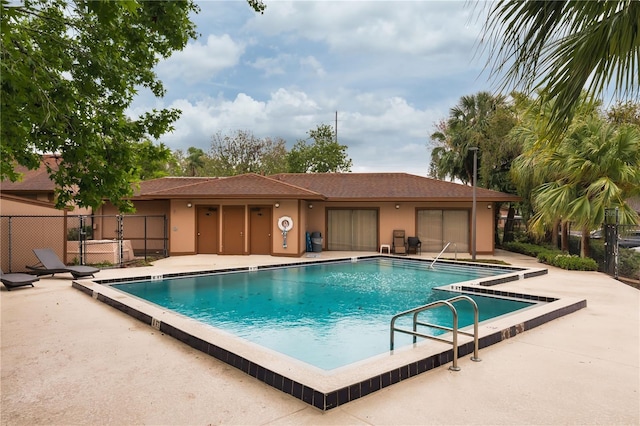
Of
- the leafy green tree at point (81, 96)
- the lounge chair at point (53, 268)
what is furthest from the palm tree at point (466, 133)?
the lounge chair at point (53, 268)

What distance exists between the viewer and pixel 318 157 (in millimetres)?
42781

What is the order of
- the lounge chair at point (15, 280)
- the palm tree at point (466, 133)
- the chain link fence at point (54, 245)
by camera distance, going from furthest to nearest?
the palm tree at point (466, 133), the chain link fence at point (54, 245), the lounge chair at point (15, 280)

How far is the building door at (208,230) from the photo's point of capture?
18750 millimetres

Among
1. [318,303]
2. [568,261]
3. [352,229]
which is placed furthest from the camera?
[352,229]

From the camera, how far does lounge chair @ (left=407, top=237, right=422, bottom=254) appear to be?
762 inches

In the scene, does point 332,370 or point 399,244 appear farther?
point 399,244

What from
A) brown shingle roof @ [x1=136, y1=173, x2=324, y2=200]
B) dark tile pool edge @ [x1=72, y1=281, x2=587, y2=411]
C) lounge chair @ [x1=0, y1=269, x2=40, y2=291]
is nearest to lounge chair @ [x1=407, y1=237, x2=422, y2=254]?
brown shingle roof @ [x1=136, y1=173, x2=324, y2=200]

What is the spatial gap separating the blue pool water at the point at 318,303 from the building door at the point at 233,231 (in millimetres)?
4301

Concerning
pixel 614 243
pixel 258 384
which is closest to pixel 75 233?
pixel 258 384

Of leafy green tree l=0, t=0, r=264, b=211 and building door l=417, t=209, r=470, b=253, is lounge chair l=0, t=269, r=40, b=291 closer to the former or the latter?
leafy green tree l=0, t=0, r=264, b=211

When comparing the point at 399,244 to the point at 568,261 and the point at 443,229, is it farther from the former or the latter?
the point at 568,261

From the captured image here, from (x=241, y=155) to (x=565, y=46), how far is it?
40.9m

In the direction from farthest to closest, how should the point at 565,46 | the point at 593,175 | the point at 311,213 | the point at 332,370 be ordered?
1. the point at 311,213
2. the point at 593,175
3. the point at 332,370
4. the point at 565,46

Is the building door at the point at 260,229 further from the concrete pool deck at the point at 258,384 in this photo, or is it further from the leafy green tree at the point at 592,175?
the concrete pool deck at the point at 258,384
